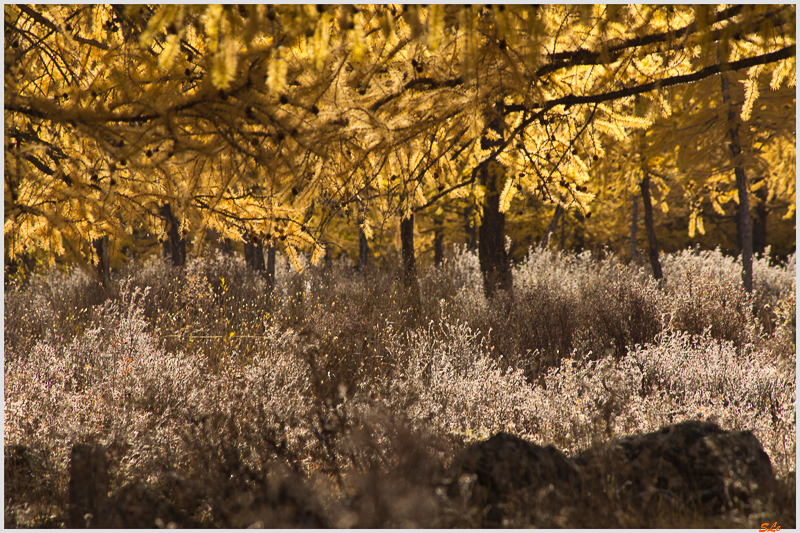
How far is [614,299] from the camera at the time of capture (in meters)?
6.09

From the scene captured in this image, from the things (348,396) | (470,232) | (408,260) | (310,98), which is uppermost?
(470,232)

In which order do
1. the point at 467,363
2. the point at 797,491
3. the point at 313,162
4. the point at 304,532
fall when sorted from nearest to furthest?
the point at 304,532 → the point at 797,491 → the point at 313,162 → the point at 467,363

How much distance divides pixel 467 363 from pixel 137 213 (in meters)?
→ 2.98

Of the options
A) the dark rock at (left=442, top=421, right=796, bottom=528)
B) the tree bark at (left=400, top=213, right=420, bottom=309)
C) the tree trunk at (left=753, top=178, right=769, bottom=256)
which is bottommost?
the dark rock at (left=442, top=421, right=796, bottom=528)

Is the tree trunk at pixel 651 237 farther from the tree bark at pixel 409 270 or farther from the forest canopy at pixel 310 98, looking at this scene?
the forest canopy at pixel 310 98

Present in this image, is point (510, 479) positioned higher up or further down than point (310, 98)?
further down

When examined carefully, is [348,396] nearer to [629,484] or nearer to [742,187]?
[629,484]

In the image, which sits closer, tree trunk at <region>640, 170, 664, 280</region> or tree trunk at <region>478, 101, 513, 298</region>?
tree trunk at <region>478, 101, 513, 298</region>

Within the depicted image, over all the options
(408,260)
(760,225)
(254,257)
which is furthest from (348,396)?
(760,225)

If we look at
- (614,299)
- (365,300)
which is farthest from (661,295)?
(365,300)

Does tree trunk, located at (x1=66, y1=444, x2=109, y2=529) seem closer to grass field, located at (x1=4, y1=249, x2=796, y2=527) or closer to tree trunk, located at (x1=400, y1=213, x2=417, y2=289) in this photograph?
grass field, located at (x1=4, y1=249, x2=796, y2=527)

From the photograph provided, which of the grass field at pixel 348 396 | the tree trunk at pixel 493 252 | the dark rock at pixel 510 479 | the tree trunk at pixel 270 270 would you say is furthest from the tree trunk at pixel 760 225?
the dark rock at pixel 510 479

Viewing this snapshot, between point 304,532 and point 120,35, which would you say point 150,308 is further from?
point 304,532

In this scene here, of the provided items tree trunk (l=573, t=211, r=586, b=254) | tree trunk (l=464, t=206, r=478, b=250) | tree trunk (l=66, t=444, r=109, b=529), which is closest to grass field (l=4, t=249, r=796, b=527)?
tree trunk (l=66, t=444, r=109, b=529)
